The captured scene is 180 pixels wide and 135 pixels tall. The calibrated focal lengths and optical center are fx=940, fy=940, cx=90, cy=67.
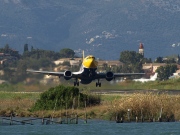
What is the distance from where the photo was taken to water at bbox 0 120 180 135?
75875 mm

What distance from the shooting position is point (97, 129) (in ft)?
260

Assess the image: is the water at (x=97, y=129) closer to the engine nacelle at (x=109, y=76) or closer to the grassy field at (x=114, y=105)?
the grassy field at (x=114, y=105)

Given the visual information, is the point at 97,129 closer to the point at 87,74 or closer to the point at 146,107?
the point at 146,107

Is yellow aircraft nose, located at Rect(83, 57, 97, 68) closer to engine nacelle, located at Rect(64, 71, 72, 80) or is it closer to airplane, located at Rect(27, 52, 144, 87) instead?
airplane, located at Rect(27, 52, 144, 87)

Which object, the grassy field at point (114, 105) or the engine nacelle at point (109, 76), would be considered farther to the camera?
the engine nacelle at point (109, 76)

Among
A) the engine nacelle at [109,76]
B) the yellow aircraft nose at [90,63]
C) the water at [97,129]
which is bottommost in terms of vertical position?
the water at [97,129]

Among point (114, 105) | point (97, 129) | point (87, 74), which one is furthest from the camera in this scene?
point (87, 74)

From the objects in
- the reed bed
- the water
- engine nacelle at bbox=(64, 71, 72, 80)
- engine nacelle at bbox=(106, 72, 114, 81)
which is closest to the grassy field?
the reed bed

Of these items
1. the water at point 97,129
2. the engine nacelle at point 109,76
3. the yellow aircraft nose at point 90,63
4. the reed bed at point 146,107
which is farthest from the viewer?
the engine nacelle at point 109,76

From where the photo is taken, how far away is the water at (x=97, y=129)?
7588cm

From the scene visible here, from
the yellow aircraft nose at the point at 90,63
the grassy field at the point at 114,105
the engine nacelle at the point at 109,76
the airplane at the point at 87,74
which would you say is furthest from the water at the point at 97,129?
the engine nacelle at the point at 109,76

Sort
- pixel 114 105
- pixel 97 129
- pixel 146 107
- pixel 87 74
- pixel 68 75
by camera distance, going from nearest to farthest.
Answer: pixel 97 129 → pixel 146 107 → pixel 114 105 → pixel 87 74 → pixel 68 75

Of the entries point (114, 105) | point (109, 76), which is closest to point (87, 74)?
point (109, 76)

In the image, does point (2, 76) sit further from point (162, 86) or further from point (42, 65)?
point (162, 86)
